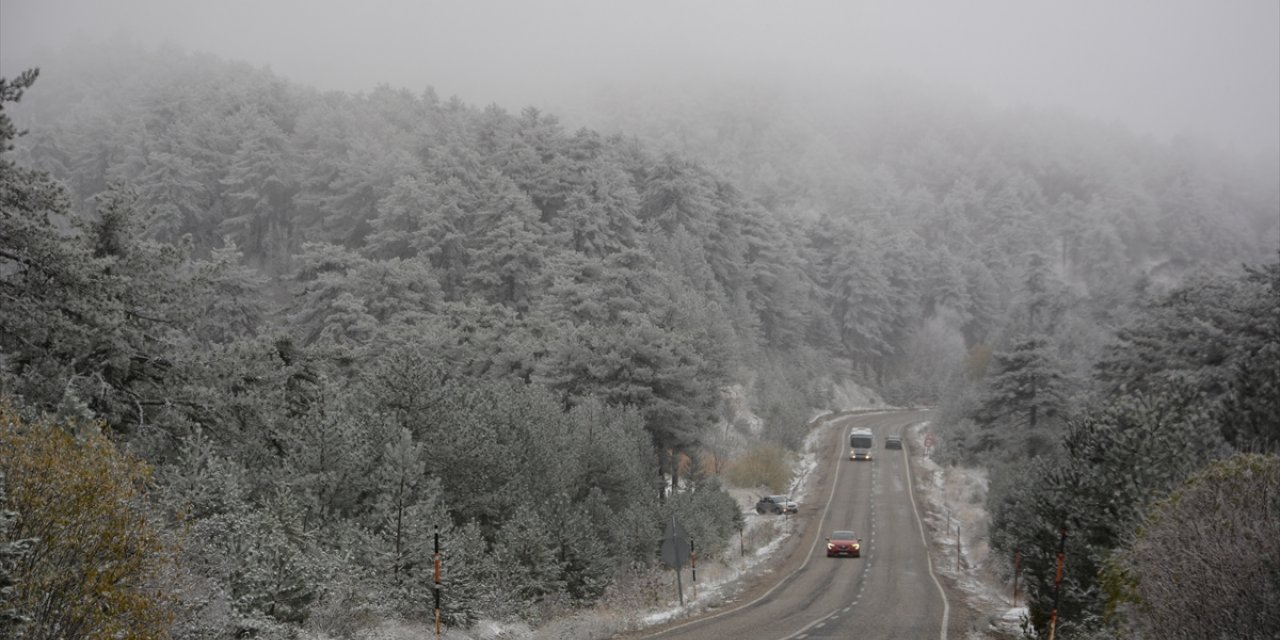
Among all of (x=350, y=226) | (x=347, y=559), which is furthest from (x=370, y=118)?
(x=347, y=559)

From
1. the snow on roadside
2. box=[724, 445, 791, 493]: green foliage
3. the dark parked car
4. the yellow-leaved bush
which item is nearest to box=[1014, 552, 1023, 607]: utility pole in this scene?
the snow on roadside

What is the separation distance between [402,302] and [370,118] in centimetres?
3776

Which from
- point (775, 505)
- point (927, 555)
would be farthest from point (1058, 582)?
point (775, 505)

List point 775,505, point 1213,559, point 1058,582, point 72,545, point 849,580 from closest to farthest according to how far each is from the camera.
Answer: point 72,545
point 1213,559
point 1058,582
point 849,580
point 775,505

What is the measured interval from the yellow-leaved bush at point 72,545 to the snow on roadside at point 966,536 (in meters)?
18.1

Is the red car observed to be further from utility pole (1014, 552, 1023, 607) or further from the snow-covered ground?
utility pole (1014, 552, 1023, 607)

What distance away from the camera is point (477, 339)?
42.7 meters

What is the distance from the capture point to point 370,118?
79.3m

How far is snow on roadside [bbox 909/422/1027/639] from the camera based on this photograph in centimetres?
2468

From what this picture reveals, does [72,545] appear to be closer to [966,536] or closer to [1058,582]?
[1058,582]

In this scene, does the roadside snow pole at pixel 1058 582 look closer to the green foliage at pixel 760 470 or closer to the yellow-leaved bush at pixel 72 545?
the yellow-leaved bush at pixel 72 545

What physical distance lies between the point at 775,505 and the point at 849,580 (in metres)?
19.1

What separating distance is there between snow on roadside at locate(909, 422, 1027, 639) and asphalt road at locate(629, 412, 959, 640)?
107cm

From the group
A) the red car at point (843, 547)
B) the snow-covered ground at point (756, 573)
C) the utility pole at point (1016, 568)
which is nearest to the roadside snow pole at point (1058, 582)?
the snow-covered ground at point (756, 573)
